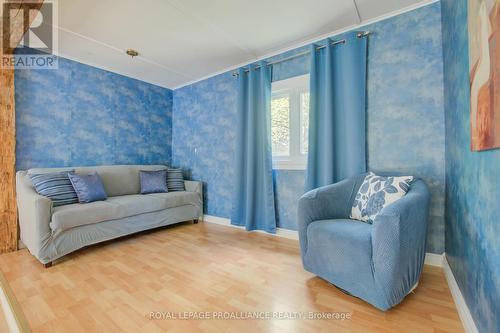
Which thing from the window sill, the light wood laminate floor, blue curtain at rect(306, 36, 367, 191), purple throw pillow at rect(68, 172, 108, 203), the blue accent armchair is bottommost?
the light wood laminate floor

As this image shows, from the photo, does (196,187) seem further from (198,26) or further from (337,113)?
(337,113)

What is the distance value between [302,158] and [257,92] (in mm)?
1120

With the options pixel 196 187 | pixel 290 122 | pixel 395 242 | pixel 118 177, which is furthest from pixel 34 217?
pixel 395 242

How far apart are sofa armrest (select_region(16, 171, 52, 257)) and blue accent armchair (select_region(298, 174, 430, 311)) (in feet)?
7.64

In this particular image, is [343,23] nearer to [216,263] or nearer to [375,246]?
[375,246]

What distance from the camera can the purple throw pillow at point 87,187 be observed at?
8.26 feet

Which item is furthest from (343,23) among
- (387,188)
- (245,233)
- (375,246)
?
(245,233)

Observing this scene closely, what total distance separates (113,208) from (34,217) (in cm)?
65

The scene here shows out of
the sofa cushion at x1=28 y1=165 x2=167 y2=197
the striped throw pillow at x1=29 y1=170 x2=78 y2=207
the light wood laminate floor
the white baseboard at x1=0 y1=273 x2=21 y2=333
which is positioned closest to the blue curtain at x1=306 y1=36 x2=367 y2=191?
the light wood laminate floor

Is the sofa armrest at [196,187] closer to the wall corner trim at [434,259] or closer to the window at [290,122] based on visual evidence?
the window at [290,122]

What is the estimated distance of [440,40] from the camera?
1906 millimetres

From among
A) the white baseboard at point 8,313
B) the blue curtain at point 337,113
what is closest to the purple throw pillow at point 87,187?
the white baseboard at point 8,313

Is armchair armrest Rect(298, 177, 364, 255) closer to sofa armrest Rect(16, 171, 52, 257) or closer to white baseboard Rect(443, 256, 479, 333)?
white baseboard Rect(443, 256, 479, 333)

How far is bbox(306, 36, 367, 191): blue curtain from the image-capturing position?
223 cm
